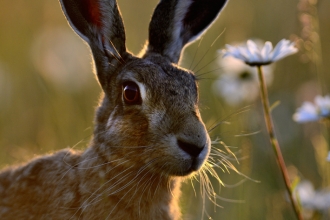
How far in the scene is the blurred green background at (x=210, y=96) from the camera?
5652mm

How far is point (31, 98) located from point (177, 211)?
352cm

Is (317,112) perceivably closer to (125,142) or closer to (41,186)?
(125,142)

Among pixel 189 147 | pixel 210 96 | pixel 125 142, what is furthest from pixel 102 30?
pixel 210 96

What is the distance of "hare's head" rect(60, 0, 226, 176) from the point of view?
4527 mm

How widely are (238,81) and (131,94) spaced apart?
205 cm

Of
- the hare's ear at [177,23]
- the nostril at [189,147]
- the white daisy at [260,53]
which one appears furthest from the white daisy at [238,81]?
the nostril at [189,147]

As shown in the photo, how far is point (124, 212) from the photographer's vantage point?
4.89 metres

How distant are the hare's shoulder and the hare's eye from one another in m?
0.76

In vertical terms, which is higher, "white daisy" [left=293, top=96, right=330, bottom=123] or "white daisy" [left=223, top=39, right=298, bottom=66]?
"white daisy" [left=223, top=39, right=298, bottom=66]

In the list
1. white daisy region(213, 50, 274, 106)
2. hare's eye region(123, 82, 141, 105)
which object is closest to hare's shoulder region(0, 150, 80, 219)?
hare's eye region(123, 82, 141, 105)

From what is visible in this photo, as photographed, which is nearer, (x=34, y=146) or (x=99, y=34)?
(x=99, y=34)

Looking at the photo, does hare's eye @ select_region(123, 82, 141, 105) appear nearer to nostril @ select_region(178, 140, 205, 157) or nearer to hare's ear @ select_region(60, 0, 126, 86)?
hare's ear @ select_region(60, 0, 126, 86)

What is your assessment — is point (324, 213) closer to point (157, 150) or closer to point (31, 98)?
point (157, 150)

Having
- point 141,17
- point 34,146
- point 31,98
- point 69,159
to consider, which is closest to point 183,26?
point 69,159
